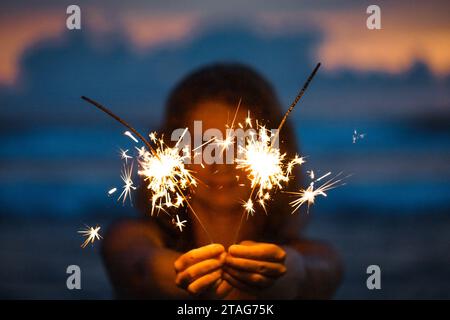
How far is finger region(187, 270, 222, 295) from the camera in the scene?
2408 millimetres

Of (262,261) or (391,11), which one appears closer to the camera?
(262,261)

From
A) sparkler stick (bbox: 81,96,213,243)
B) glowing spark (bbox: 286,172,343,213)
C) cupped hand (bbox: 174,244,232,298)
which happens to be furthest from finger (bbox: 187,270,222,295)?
glowing spark (bbox: 286,172,343,213)

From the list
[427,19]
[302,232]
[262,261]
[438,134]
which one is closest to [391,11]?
[427,19]

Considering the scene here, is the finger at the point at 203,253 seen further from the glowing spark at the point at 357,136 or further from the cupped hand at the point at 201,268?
the glowing spark at the point at 357,136

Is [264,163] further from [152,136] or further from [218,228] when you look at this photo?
[152,136]

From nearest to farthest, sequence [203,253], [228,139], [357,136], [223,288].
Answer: [203,253], [223,288], [228,139], [357,136]

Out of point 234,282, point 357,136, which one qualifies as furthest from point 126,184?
point 357,136

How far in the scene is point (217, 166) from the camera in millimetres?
2645

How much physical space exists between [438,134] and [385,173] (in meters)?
0.30

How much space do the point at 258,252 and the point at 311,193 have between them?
44cm

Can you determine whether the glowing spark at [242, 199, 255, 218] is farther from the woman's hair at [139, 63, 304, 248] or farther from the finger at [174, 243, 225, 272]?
the finger at [174, 243, 225, 272]
